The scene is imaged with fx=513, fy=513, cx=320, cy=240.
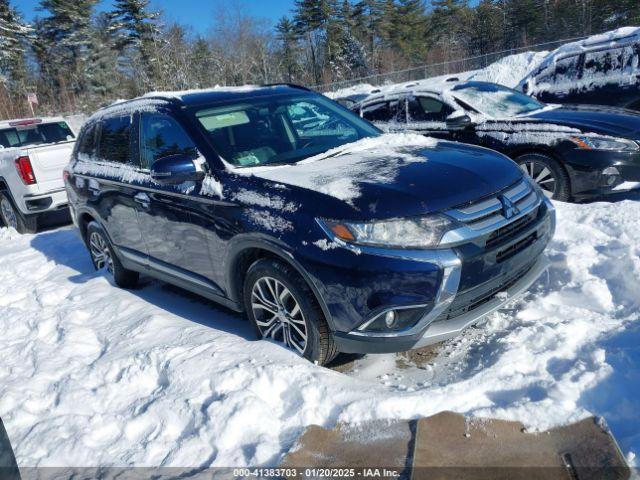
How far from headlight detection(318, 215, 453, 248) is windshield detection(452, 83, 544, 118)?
4176mm

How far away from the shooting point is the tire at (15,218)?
8133mm

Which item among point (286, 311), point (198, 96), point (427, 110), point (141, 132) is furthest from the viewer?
point (427, 110)

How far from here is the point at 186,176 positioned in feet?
11.3

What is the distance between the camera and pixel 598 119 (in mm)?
5867

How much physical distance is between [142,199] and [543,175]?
13.8 ft

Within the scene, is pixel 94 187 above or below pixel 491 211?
above

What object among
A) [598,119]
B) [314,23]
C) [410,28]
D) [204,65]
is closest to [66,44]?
[204,65]

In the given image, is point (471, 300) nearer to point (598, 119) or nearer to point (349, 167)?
point (349, 167)

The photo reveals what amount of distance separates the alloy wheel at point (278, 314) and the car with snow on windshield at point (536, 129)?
3.70 meters

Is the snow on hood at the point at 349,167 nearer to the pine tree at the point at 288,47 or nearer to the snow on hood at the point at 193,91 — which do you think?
the snow on hood at the point at 193,91

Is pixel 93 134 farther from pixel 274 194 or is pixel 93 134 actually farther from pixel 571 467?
pixel 571 467

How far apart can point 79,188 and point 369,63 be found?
45.9 m

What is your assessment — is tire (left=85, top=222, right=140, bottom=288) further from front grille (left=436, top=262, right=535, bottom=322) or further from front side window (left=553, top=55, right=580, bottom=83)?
front side window (left=553, top=55, right=580, bottom=83)

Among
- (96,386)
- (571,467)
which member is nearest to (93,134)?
(96,386)
